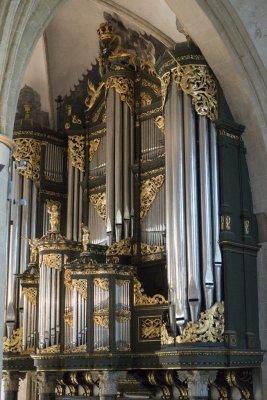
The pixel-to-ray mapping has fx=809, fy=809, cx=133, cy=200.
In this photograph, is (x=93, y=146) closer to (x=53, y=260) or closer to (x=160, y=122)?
(x=160, y=122)

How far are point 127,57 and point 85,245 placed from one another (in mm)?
4122

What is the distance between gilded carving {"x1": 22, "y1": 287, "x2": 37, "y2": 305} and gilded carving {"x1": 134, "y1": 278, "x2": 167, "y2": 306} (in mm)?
2254

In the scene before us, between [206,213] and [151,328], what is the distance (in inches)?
85.3

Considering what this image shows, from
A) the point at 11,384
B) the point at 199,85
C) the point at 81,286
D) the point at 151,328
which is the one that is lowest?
the point at 11,384

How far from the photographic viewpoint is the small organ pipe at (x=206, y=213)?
1266 centimetres

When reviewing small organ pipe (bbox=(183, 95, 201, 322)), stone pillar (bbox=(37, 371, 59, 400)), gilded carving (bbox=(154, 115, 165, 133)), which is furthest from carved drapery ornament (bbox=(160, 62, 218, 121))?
stone pillar (bbox=(37, 371, 59, 400))

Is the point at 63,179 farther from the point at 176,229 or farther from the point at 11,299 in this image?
the point at 176,229

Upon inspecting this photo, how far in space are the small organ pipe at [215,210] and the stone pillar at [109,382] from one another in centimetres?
225

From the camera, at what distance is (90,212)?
16250 millimetres

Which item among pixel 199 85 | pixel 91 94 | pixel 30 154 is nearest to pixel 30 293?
pixel 30 154

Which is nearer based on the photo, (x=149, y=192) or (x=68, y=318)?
(x=68, y=318)

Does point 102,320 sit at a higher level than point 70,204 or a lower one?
lower

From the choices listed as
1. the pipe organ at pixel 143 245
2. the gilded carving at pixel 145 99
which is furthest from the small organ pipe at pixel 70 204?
the gilded carving at pixel 145 99

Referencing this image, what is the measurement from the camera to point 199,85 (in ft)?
44.7
